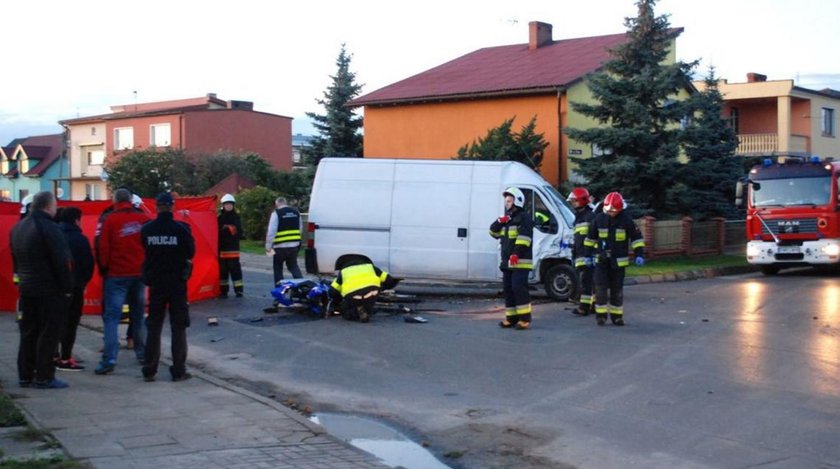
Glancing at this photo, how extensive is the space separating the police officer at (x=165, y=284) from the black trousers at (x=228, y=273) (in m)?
7.50

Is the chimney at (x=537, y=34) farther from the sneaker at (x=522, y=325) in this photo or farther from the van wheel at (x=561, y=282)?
the sneaker at (x=522, y=325)

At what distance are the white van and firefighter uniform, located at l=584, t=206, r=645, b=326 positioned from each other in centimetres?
281

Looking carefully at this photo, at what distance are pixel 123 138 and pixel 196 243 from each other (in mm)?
46370

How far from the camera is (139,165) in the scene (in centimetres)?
4238

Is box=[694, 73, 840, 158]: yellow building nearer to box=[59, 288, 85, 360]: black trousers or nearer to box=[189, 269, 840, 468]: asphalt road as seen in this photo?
box=[189, 269, 840, 468]: asphalt road

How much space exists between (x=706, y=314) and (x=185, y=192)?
33.3m

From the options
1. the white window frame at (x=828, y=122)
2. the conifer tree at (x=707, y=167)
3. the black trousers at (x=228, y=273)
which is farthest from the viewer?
the white window frame at (x=828, y=122)

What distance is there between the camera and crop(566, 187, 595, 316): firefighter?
14391mm

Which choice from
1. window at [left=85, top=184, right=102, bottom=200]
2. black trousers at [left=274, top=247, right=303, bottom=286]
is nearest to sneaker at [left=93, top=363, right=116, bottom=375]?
black trousers at [left=274, top=247, right=303, bottom=286]

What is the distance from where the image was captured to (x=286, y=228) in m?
16.9

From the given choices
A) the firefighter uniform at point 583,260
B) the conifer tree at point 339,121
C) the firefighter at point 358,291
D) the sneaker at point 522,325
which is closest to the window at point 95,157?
the conifer tree at point 339,121

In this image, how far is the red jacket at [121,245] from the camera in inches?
392

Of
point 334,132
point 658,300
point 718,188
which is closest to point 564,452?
point 658,300

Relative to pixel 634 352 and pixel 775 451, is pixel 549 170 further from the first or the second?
pixel 775 451
